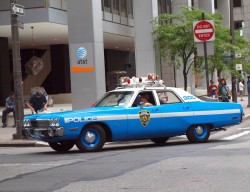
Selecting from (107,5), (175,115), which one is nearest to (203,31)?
(175,115)

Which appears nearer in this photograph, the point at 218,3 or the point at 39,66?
the point at 39,66

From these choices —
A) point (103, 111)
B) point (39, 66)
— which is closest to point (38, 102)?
point (103, 111)

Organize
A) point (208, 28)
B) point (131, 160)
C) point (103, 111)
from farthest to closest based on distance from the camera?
point (208, 28) → point (103, 111) → point (131, 160)

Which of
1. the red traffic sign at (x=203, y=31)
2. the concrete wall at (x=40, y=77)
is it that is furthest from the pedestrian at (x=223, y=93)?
the concrete wall at (x=40, y=77)

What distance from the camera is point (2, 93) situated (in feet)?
146

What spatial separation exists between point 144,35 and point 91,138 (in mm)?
17877

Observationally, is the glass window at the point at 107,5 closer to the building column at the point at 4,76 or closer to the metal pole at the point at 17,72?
the building column at the point at 4,76

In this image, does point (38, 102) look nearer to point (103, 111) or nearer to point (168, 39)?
point (103, 111)

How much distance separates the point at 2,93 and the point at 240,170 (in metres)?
36.3

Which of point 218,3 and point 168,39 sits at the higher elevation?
point 218,3

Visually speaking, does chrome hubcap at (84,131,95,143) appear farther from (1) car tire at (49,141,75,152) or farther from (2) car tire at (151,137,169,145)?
(2) car tire at (151,137,169,145)

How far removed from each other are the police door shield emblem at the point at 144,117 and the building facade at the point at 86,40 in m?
7.09

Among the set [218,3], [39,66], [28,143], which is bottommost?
[28,143]

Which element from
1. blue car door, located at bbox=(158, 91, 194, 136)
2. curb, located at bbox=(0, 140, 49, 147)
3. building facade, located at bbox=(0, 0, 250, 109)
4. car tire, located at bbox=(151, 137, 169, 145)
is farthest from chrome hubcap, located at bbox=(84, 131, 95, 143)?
building facade, located at bbox=(0, 0, 250, 109)
